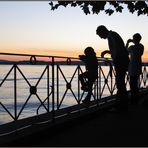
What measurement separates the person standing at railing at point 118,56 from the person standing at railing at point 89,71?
2.73 ft

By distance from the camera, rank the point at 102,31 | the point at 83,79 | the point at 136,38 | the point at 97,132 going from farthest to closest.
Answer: the point at 136,38
the point at 83,79
the point at 102,31
the point at 97,132

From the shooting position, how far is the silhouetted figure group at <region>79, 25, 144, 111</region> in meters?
8.80

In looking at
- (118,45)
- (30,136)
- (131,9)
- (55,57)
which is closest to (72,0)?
(131,9)

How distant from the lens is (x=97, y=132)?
6770 millimetres

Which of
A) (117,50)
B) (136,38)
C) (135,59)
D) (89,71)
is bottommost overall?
(89,71)

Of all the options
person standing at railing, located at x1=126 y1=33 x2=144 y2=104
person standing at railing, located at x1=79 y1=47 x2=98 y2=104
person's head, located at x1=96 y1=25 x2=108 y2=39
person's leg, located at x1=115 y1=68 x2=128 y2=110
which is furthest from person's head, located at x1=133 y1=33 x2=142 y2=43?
person's head, located at x1=96 y1=25 x2=108 y2=39

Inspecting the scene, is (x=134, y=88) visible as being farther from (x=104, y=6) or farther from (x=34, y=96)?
(x=34, y=96)

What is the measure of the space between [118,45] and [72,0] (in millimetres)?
2624

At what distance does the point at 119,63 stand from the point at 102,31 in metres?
0.80

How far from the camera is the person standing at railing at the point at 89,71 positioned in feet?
31.9

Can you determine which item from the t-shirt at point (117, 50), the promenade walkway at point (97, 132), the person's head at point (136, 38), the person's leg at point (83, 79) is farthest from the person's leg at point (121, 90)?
the person's head at point (136, 38)

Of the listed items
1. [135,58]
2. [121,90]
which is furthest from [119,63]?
[135,58]

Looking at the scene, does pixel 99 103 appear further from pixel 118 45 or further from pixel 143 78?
pixel 143 78

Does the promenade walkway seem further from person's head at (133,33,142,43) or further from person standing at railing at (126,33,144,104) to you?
person's head at (133,33,142,43)
